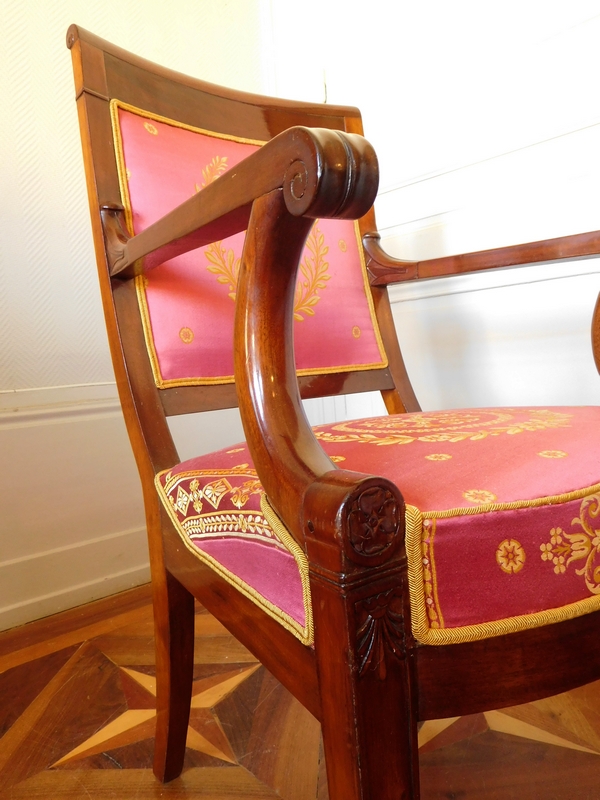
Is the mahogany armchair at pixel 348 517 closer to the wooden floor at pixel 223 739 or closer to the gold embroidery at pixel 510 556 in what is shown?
the gold embroidery at pixel 510 556

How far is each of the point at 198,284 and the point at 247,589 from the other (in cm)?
42

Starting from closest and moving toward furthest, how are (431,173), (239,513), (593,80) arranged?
1. (239,513)
2. (593,80)
3. (431,173)

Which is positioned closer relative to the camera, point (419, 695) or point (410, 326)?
point (419, 695)

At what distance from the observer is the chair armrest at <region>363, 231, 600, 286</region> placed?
2.41 feet

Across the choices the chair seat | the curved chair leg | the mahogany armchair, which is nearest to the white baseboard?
the curved chair leg

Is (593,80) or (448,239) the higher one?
(593,80)

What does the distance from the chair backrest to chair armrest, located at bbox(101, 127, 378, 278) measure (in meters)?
0.22

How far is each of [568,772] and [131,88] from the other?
1041mm

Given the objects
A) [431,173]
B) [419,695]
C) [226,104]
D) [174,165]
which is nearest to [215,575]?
[419,695]

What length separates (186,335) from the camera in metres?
0.71

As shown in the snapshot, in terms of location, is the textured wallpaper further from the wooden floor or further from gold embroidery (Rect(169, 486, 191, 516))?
gold embroidery (Rect(169, 486, 191, 516))

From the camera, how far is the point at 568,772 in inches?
29.8

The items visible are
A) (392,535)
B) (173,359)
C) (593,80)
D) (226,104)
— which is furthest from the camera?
(593,80)

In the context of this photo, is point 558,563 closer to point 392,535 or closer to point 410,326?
point 392,535
